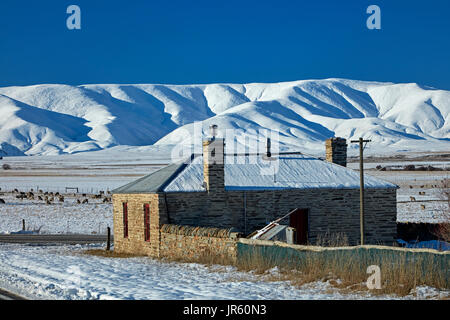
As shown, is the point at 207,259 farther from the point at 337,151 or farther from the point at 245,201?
the point at 337,151

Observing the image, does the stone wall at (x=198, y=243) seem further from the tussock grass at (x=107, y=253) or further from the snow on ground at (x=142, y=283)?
the tussock grass at (x=107, y=253)

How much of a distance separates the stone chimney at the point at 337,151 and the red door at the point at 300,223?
16.7 feet

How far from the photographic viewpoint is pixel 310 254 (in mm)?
15891

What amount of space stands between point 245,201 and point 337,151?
706 centimetres

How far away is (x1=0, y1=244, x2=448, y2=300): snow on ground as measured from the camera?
1330 cm

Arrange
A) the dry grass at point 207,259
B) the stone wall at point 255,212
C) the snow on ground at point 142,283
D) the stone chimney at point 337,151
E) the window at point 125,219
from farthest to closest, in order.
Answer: the stone chimney at point 337,151 → the window at point 125,219 → the stone wall at point 255,212 → the dry grass at point 207,259 → the snow on ground at point 142,283

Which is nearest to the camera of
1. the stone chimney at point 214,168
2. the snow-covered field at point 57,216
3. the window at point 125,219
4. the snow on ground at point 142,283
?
the snow on ground at point 142,283

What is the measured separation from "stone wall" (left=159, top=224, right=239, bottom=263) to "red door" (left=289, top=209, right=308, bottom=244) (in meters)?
5.24

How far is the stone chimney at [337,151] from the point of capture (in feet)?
101

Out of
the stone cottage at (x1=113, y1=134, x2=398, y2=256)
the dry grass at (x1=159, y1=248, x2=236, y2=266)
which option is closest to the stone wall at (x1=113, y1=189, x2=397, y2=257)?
the stone cottage at (x1=113, y1=134, x2=398, y2=256)

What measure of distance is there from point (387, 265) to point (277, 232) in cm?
817

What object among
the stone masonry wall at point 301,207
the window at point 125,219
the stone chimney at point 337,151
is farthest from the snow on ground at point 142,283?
the stone chimney at point 337,151
